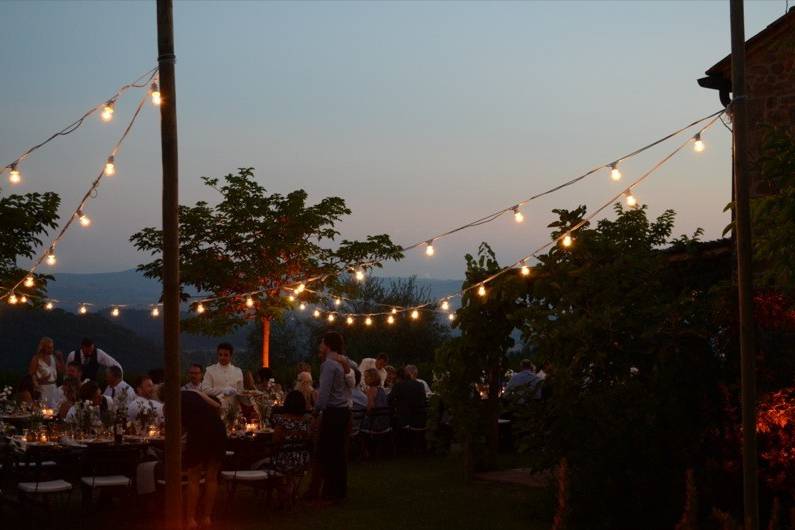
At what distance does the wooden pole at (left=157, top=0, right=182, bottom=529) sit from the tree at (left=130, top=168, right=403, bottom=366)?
14.9m

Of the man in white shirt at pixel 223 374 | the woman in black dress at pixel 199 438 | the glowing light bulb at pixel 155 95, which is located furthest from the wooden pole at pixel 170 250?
the man in white shirt at pixel 223 374

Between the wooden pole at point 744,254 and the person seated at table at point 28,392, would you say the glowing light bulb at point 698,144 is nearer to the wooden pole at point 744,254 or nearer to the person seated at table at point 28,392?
the wooden pole at point 744,254

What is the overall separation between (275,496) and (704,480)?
4.82 meters

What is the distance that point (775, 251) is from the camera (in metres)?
8.35

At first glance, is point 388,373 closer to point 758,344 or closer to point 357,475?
point 357,475

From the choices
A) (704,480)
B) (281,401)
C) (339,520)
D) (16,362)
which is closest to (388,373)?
(281,401)

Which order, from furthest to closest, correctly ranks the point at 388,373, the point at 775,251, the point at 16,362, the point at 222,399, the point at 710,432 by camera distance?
the point at 16,362
the point at 388,373
the point at 222,399
the point at 710,432
the point at 775,251

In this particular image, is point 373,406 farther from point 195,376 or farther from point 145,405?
point 145,405

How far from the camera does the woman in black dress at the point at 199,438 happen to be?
389 inches

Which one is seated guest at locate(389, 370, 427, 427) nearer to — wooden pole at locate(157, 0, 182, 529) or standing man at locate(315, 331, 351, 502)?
standing man at locate(315, 331, 351, 502)

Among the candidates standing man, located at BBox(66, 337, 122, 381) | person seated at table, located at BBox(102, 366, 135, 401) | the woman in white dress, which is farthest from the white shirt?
standing man, located at BBox(66, 337, 122, 381)

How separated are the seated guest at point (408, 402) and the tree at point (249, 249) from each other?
507 cm

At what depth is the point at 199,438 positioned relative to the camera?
9.98 m

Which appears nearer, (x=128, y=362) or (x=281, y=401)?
(x=281, y=401)
